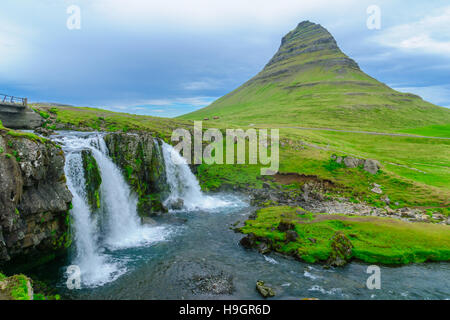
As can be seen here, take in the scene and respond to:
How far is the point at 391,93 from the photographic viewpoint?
196m

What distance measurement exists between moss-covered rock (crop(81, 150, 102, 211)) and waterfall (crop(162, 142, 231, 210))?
48.0 feet

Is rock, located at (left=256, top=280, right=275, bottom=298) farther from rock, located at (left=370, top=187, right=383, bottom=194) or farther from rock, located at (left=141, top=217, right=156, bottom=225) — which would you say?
rock, located at (left=370, top=187, right=383, bottom=194)

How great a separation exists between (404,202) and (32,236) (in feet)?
175

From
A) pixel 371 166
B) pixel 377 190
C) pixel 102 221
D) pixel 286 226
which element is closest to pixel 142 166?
pixel 102 221

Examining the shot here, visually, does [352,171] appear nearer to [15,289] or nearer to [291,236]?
[291,236]

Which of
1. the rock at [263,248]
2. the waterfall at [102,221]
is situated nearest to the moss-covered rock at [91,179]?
the waterfall at [102,221]

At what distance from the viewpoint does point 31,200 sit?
69.2ft

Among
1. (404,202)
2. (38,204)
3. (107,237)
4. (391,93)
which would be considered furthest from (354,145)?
(391,93)

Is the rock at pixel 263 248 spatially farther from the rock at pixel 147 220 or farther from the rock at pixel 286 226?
the rock at pixel 147 220

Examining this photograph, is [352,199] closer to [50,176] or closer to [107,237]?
[107,237]

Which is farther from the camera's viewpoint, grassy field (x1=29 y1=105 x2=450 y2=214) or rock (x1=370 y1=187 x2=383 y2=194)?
rock (x1=370 y1=187 x2=383 y2=194)

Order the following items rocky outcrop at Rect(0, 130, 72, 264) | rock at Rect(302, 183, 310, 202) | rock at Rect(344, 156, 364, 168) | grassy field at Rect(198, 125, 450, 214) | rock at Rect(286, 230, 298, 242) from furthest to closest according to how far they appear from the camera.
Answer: rock at Rect(344, 156, 364, 168) < rock at Rect(302, 183, 310, 202) < grassy field at Rect(198, 125, 450, 214) < rock at Rect(286, 230, 298, 242) < rocky outcrop at Rect(0, 130, 72, 264)

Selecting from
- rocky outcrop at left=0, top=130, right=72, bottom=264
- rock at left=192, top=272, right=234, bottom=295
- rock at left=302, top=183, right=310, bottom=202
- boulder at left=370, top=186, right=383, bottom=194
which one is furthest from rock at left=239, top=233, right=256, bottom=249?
boulder at left=370, top=186, right=383, bottom=194

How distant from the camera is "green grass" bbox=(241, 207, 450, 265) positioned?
25328 millimetres
